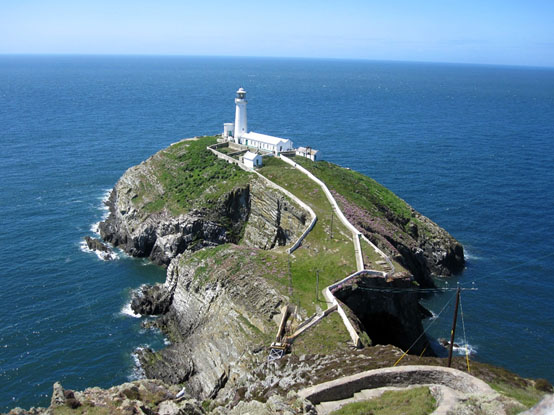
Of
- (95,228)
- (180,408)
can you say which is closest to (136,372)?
(180,408)

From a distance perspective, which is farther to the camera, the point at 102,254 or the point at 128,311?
the point at 102,254

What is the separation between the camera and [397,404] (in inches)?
1082

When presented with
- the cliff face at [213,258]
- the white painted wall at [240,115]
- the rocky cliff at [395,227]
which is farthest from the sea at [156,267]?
the white painted wall at [240,115]

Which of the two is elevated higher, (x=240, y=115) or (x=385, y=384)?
(x=240, y=115)

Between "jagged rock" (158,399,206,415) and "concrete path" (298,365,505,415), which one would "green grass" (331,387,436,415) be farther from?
"jagged rock" (158,399,206,415)

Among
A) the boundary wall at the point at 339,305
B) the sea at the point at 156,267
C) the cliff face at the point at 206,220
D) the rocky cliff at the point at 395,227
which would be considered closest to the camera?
the boundary wall at the point at 339,305

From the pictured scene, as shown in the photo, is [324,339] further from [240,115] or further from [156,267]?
[240,115]

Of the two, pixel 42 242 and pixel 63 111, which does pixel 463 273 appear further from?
pixel 63 111

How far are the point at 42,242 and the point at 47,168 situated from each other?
37.0 m

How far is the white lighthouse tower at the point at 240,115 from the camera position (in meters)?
85.0

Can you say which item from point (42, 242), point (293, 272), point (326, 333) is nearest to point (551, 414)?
point (326, 333)

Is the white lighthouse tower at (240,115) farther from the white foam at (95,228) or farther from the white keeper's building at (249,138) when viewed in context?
the white foam at (95,228)

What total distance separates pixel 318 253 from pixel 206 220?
2085 cm

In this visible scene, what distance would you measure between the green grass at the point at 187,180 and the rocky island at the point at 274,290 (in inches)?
9.7
